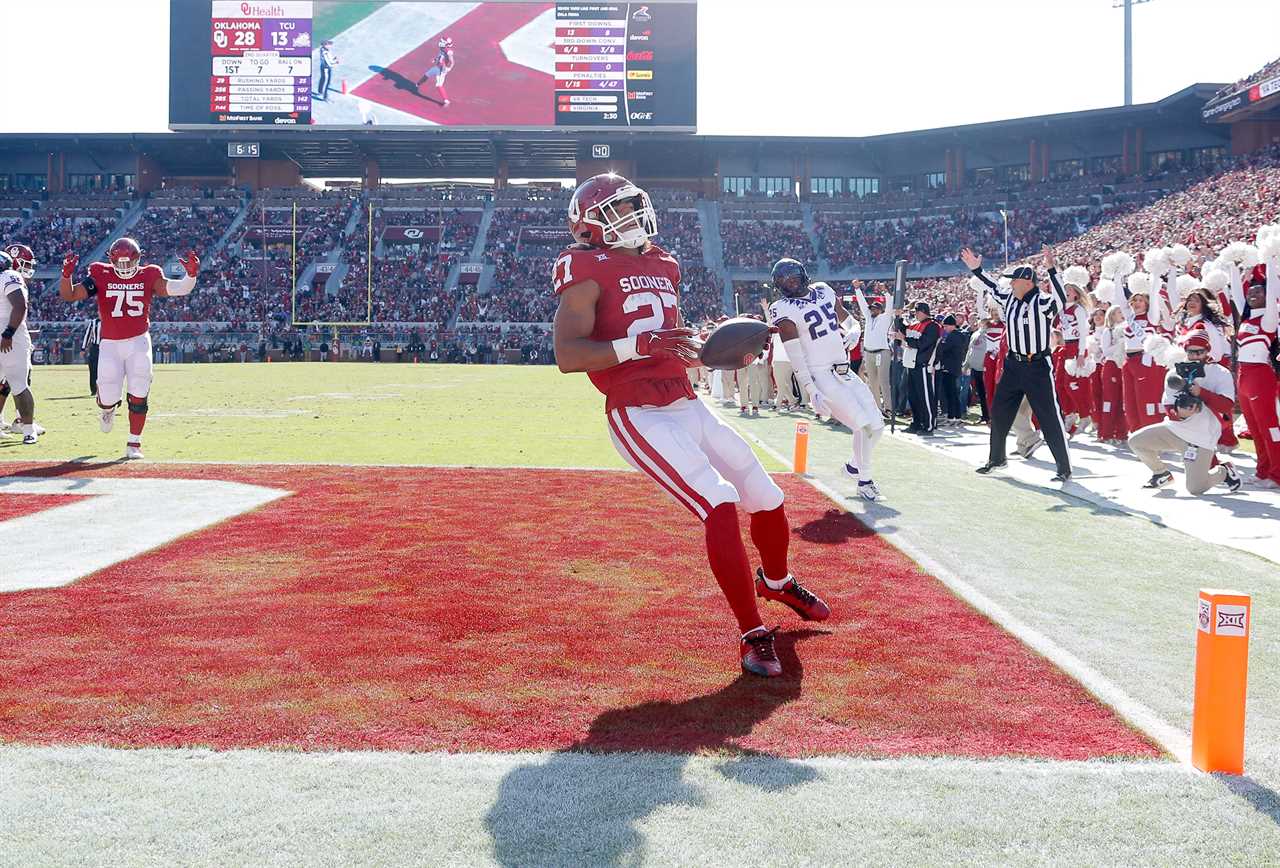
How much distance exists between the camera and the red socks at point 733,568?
13.9ft

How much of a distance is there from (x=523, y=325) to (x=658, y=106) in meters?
12.8

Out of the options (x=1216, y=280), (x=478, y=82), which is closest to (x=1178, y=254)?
(x=1216, y=280)

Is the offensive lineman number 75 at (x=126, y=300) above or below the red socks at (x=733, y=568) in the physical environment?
above

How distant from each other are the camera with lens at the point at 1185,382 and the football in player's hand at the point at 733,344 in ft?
20.9

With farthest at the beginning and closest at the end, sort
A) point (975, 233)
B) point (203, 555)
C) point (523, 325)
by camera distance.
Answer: point (975, 233)
point (523, 325)
point (203, 555)

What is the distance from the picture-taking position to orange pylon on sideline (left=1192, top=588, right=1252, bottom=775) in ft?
9.87

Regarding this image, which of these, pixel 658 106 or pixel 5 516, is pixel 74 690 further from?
pixel 658 106

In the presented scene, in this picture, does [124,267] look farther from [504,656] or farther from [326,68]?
[326,68]

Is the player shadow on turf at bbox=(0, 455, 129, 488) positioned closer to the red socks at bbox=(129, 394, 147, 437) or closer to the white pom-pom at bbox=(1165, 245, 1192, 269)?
the red socks at bbox=(129, 394, 147, 437)

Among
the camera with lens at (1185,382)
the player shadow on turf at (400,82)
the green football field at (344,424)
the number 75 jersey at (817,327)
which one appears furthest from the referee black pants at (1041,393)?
the player shadow on turf at (400,82)

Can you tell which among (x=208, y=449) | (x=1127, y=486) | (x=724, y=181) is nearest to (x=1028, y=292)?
(x=1127, y=486)

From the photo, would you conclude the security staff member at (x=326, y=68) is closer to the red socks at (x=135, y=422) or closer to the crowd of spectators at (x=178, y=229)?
the crowd of spectators at (x=178, y=229)

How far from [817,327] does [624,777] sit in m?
7.02

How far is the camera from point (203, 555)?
628cm
